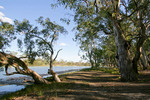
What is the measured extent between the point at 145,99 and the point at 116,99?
1245 mm

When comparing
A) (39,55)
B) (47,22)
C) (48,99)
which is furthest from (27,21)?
(48,99)

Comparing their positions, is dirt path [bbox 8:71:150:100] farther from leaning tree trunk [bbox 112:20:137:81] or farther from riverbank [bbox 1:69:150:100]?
leaning tree trunk [bbox 112:20:137:81]

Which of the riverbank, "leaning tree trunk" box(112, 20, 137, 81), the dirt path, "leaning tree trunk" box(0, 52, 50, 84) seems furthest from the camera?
"leaning tree trunk" box(112, 20, 137, 81)

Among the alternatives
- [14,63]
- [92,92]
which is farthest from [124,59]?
[14,63]

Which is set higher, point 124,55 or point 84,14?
point 84,14

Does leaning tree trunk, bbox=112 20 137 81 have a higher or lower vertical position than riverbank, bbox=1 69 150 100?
higher

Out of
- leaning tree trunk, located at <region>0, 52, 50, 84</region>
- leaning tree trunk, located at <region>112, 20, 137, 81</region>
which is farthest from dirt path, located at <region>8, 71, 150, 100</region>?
leaning tree trunk, located at <region>0, 52, 50, 84</region>

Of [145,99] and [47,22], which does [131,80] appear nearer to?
[145,99]

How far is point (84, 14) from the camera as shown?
39.3 feet

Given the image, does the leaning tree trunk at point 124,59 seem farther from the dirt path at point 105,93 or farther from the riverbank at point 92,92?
the dirt path at point 105,93

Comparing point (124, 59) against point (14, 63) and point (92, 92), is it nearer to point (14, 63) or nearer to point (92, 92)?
point (92, 92)

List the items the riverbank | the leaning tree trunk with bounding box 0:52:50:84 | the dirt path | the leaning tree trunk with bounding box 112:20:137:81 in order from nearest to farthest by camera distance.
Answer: the dirt path, the riverbank, the leaning tree trunk with bounding box 0:52:50:84, the leaning tree trunk with bounding box 112:20:137:81

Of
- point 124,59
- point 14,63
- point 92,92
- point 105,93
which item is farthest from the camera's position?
point 124,59

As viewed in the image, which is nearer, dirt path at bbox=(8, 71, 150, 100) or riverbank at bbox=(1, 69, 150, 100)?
dirt path at bbox=(8, 71, 150, 100)
